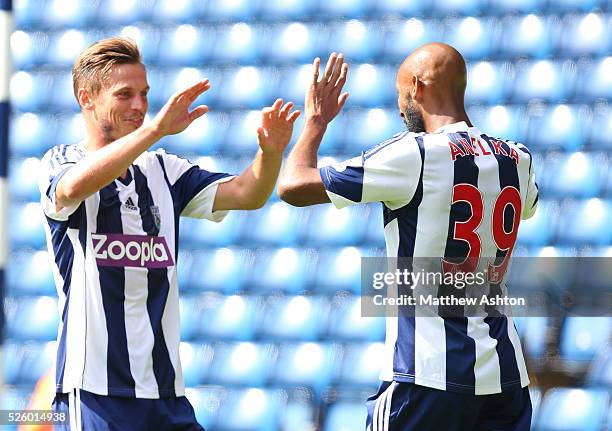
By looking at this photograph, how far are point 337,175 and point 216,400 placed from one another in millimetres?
2051

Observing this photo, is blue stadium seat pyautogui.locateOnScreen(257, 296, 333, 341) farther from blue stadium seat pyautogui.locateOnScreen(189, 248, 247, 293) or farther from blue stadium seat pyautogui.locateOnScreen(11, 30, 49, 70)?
blue stadium seat pyautogui.locateOnScreen(11, 30, 49, 70)

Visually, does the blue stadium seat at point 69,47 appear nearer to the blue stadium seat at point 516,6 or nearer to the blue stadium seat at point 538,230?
the blue stadium seat at point 516,6

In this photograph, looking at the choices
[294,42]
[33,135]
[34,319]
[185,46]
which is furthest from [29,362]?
[294,42]

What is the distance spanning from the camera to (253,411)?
14.0 ft

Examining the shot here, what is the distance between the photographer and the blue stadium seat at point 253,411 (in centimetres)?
425

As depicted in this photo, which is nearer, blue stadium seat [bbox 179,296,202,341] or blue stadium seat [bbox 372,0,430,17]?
blue stadium seat [bbox 179,296,202,341]

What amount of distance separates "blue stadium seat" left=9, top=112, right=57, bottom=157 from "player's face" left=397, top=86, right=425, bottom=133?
9.18 feet

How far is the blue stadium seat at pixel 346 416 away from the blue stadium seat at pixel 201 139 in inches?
54.2

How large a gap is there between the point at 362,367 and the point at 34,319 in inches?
58.5

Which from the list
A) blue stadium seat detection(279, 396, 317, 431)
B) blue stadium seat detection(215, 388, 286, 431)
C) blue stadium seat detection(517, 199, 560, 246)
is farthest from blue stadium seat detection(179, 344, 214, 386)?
blue stadium seat detection(517, 199, 560, 246)

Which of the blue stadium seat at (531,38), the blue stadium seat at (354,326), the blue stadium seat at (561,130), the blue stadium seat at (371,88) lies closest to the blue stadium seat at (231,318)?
the blue stadium seat at (354,326)

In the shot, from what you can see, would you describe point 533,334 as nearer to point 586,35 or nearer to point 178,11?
point 586,35

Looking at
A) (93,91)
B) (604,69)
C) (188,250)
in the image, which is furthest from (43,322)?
(604,69)

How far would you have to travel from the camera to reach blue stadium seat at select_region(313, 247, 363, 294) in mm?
4465
